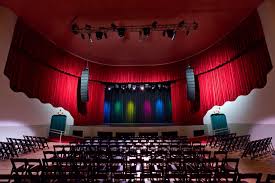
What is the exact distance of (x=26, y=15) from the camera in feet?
35.7

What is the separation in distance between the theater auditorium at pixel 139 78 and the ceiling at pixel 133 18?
0.18 ft

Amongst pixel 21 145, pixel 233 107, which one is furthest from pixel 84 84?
pixel 233 107

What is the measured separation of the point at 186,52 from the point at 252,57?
5332 millimetres

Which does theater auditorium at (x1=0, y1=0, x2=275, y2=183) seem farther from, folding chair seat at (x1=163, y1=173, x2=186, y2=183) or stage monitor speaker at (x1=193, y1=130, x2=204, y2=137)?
folding chair seat at (x1=163, y1=173, x2=186, y2=183)

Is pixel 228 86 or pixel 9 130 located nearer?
pixel 9 130

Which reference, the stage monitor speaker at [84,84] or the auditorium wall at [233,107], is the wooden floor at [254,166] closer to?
the auditorium wall at [233,107]

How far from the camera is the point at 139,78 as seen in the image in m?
17.3

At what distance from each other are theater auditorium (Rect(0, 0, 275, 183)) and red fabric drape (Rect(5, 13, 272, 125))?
0.22ft

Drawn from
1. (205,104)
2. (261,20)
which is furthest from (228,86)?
(261,20)

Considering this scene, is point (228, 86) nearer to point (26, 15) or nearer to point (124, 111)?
point (124, 111)

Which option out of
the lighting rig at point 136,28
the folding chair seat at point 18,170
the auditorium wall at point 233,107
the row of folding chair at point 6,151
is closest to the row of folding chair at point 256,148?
the auditorium wall at point 233,107

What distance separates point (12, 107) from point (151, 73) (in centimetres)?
1025

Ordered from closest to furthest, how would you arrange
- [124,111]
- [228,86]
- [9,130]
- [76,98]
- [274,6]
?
[274,6] < [9,130] < [228,86] < [76,98] < [124,111]

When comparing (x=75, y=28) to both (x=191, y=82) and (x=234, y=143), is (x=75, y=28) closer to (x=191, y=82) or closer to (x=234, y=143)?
(x=191, y=82)
